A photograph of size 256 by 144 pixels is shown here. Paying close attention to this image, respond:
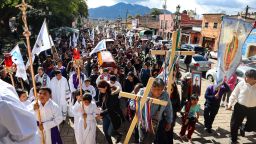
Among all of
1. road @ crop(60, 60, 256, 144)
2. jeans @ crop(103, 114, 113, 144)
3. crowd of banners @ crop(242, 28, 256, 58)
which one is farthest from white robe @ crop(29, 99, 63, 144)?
crowd of banners @ crop(242, 28, 256, 58)

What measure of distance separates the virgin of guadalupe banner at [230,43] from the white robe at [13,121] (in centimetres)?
516

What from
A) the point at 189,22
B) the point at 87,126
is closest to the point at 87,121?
the point at 87,126

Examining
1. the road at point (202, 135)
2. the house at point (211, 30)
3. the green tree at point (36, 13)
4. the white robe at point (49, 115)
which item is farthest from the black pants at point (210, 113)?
the house at point (211, 30)

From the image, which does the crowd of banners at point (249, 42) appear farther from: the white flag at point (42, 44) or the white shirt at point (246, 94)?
the white flag at point (42, 44)

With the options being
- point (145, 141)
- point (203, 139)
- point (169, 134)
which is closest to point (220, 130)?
point (203, 139)

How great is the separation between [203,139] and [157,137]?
210 centimetres

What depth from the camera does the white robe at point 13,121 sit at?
5.90ft

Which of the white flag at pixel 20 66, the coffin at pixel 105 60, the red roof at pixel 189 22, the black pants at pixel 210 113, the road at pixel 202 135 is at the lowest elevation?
the road at pixel 202 135

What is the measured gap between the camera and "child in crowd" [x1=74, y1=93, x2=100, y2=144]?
5.91 meters

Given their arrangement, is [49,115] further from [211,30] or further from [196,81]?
[211,30]

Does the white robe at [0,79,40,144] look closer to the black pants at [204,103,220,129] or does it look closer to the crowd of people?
the crowd of people

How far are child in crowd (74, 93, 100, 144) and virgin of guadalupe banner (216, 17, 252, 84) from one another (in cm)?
296

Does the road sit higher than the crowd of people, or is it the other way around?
the crowd of people

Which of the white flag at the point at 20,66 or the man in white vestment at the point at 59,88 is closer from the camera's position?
the white flag at the point at 20,66
